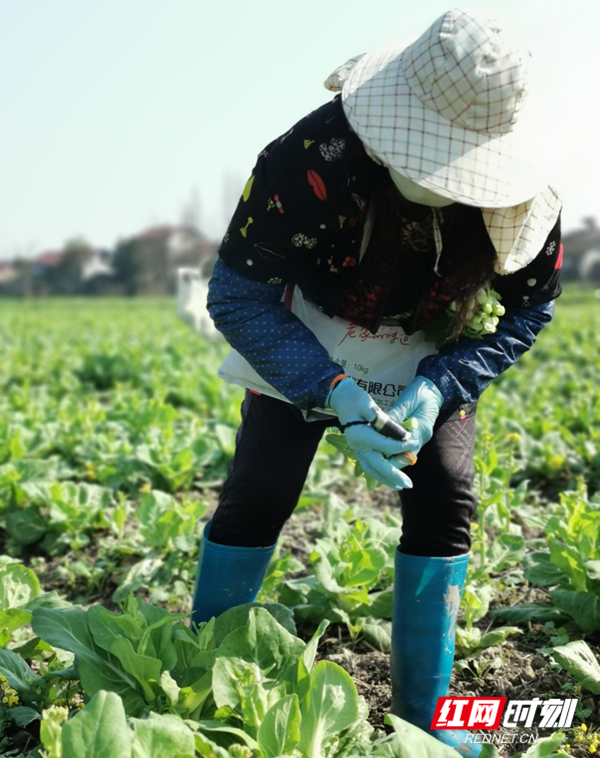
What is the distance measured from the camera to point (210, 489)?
13.3ft

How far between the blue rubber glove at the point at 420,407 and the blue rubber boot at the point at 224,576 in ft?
1.83

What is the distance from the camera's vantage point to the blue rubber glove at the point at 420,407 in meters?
1.76

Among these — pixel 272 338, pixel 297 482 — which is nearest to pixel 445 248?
pixel 272 338

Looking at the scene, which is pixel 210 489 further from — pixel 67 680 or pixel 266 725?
pixel 266 725

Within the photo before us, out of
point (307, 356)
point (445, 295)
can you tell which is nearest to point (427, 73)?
point (445, 295)

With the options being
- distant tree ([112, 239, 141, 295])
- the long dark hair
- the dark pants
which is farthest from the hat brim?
distant tree ([112, 239, 141, 295])

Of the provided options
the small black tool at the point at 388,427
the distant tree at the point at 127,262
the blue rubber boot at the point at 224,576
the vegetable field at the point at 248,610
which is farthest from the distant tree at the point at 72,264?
the small black tool at the point at 388,427

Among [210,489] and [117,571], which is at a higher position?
[117,571]

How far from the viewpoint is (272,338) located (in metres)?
1.79

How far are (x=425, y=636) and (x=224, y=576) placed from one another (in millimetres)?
Answer: 527

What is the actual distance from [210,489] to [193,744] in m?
2.61

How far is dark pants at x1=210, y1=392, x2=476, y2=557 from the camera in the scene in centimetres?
185

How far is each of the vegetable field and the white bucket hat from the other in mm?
965

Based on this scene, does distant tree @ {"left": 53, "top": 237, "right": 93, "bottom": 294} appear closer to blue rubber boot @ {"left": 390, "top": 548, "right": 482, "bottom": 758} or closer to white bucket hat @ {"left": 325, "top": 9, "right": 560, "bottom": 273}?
blue rubber boot @ {"left": 390, "top": 548, "right": 482, "bottom": 758}
